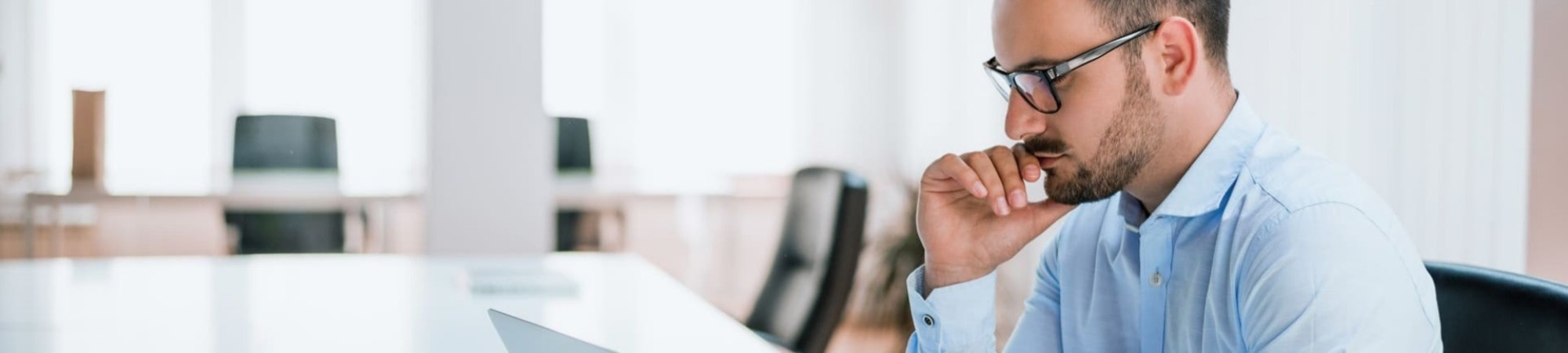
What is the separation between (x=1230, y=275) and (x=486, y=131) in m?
2.10

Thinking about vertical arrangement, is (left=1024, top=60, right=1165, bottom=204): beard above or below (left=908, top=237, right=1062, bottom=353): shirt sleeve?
above

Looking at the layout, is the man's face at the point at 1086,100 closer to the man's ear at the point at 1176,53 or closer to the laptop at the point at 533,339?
the man's ear at the point at 1176,53

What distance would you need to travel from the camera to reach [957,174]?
1265 mm

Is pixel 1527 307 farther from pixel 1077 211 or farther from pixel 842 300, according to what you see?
pixel 842 300

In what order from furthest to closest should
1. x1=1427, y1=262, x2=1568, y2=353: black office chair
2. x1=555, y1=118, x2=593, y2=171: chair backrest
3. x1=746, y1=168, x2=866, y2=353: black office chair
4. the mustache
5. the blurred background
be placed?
1. x1=555, y1=118, x2=593, y2=171: chair backrest
2. the blurred background
3. x1=746, y1=168, x2=866, y2=353: black office chair
4. the mustache
5. x1=1427, y1=262, x2=1568, y2=353: black office chair

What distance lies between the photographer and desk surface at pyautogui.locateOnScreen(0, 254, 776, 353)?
1234 millimetres

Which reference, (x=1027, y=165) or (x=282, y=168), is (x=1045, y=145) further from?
(x=282, y=168)

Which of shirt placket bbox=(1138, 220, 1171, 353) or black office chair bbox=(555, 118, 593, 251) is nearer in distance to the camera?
shirt placket bbox=(1138, 220, 1171, 353)

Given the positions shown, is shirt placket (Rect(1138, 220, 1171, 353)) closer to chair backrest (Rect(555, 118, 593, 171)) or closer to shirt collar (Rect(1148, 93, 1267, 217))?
shirt collar (Rect(1148, 93, 1267, 217))

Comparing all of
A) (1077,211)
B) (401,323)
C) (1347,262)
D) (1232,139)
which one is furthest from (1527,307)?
(401,323)

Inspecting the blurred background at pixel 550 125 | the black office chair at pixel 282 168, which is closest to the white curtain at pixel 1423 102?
the blurred background at pixel 550 125

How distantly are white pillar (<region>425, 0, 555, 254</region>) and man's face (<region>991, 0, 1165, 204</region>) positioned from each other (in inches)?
71.2

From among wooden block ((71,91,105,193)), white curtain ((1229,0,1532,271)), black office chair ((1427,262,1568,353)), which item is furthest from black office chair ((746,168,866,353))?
wooden block ((71,91,105,193))

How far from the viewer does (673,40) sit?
16.8 feet
